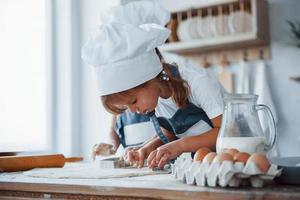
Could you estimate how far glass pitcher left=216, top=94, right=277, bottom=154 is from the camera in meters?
0.79

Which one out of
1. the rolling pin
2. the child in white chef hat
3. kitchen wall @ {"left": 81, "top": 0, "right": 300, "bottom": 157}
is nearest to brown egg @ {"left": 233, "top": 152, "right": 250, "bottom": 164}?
the child in white chef hat

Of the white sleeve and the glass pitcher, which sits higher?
the white sleeve

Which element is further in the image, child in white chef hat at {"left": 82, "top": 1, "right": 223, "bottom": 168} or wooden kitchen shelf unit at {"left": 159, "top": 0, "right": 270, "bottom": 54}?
wooden kitchen shelf unit at {"left": 159, "top": 0, "right": 270, "bottom": 54}

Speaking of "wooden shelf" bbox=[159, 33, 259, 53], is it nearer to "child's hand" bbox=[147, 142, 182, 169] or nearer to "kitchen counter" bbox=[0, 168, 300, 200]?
"child's hand" bbox=[147, 142, 182, 169]

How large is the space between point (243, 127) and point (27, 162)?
0.55 m

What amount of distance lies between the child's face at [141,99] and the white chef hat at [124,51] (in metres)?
0.04

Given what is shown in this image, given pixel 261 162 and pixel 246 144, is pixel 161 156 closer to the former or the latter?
pixel 246 144

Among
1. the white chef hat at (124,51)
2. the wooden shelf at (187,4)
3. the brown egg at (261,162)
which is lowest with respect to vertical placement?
the brown egg at (261,162)

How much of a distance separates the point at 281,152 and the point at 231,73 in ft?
1.61

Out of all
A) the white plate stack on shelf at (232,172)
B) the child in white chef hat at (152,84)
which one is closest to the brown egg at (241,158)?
the white plate stack on shelf at (232,172)

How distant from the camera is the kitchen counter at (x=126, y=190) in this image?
57 centimetres

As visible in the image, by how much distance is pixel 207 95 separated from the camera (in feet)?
3.80

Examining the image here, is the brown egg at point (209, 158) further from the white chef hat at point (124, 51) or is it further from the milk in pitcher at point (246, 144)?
the white chef hat at point (124, 51)

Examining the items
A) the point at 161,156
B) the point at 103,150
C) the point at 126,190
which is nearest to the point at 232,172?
the point at 126,190
